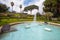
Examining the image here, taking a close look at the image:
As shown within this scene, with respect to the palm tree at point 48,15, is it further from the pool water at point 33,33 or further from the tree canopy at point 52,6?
the pool water at point 33,33

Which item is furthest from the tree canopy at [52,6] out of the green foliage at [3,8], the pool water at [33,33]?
the green foliage at [3,8]

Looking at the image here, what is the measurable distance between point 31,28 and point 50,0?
0.71 m

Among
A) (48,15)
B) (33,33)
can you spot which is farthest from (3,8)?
(48,15)

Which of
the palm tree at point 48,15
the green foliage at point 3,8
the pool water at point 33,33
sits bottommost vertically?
the pool water at point 33,33

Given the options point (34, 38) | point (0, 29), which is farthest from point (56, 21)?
point (0, 29)

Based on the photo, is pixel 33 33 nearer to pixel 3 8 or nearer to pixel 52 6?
pixel 52 6

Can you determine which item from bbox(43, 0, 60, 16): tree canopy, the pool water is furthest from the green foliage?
bbox(43, 0, 60, 16): tree canopy

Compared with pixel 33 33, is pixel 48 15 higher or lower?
higher

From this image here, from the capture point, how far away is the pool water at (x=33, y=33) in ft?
7.88

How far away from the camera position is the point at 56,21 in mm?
2510

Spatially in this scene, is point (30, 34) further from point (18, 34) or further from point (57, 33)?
point (57, 33)

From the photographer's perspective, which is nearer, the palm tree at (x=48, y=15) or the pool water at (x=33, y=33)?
the pool water at (x=33, y=33)

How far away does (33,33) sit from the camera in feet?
8.18

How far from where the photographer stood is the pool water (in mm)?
2400
